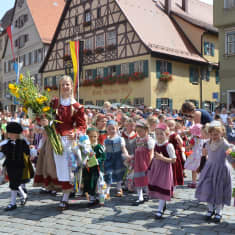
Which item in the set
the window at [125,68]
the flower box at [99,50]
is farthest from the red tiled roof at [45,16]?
the window at [125,68]

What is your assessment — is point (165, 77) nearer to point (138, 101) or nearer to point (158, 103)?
point (158, 103)

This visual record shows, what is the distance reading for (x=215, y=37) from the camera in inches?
1214

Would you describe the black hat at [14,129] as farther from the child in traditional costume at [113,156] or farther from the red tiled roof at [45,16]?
the red tiled roof at [45,16]

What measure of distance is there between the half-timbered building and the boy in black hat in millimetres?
19401

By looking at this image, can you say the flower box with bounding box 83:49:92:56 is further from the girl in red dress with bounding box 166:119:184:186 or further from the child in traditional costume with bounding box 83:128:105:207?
the child in traditional costume with bounding box 83:128:105:207

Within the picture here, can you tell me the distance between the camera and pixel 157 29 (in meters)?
27.7

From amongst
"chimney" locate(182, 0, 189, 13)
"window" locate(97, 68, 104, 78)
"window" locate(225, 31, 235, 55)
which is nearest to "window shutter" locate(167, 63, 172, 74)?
"window" locate(225, 31, 235, 55)

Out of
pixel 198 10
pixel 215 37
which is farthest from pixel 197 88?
pixel 198 10

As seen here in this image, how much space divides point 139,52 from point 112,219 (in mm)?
21708

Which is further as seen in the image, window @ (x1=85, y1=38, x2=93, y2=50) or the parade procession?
window @ (x1=85, y1=38, x2=93, y2=50)

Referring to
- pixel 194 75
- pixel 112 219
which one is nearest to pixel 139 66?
pixel 194 75

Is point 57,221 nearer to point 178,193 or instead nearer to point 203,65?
point 178,193

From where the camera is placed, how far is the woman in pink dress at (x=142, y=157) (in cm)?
591

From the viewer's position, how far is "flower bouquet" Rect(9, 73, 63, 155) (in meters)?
5.27
